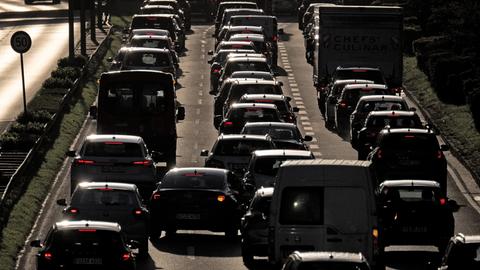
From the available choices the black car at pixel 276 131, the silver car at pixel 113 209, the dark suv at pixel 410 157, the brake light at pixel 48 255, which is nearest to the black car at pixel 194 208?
the silver car at pixel 113 209

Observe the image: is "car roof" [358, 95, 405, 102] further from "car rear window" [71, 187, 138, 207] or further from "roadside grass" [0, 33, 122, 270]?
"car rear window" [71, 187, 138, 207]

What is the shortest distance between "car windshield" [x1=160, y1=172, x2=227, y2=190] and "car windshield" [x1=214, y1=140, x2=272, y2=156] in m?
5.96

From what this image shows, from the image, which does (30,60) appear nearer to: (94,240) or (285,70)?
(285,70)

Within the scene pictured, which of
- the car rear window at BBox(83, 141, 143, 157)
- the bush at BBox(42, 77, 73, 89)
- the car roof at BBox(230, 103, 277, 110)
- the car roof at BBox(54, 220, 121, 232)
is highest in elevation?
the car roof at BBox(54, 220, 121, 232)

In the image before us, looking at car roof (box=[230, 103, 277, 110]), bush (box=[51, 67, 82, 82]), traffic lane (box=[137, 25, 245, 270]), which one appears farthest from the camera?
bush (box=[51, 67, 82, 82])

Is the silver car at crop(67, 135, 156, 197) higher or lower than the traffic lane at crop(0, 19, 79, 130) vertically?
higher

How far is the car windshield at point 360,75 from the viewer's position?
6550 centimetres

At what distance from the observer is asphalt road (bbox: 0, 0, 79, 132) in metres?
70.2

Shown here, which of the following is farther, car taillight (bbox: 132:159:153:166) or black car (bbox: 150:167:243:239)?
car taillight (bbox: 132:159:153:166)

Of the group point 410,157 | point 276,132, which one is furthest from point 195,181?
point 276,132

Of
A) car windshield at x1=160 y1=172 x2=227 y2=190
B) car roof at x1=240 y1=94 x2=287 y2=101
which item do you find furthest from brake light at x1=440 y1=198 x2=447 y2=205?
car roof at x1=240 y1=94 x2=287 y2=101

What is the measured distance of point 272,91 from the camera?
6309cm

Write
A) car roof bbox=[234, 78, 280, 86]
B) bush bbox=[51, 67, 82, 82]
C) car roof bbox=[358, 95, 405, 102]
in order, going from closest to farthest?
1. car roof bbox=[358, 95, 405, 102]
2. car roof bbox=[234, 78, 280, 86]
3. bush bbox=[51, 67, 82, 82]

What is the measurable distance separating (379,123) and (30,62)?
32.8 m
